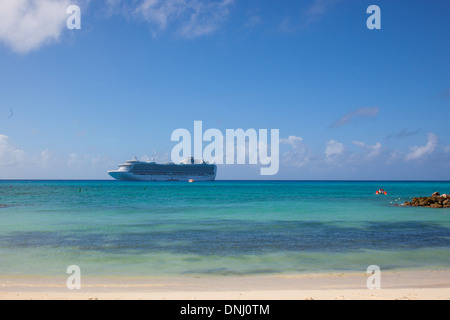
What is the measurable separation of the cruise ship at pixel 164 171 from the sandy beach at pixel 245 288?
403ft

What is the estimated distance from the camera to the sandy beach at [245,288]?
652 centimetres

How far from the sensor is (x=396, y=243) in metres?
13.6

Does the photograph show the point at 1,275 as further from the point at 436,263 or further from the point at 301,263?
the point at 436,263

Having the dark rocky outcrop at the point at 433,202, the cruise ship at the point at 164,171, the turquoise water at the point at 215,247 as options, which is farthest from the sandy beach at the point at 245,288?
the cruise ship at the point at 164,171

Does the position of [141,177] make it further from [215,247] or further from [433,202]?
[215,247]

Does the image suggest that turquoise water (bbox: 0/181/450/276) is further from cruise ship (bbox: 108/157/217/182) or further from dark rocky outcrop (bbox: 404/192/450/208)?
cruise ship (bbox: 108/157/217/182)

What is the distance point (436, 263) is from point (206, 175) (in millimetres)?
131099

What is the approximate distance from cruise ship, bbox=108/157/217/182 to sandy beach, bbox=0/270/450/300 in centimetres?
12281

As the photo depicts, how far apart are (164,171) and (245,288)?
12749 cm

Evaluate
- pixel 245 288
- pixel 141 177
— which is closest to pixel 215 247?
pixel 245 288

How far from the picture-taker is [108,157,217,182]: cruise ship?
12888cm

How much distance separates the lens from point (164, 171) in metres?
133

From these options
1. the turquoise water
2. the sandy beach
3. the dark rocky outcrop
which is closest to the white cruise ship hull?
the dark rocky outcrop
